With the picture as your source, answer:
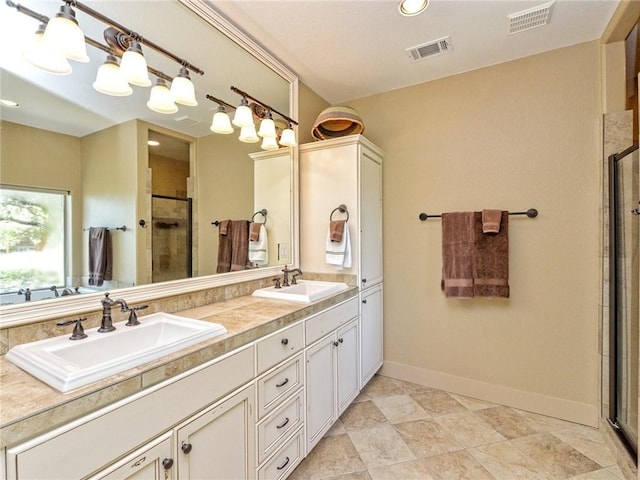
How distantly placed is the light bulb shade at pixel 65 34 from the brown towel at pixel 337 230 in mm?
1625

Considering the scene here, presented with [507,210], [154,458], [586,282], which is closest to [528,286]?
[586,282]

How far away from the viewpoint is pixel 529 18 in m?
1.85

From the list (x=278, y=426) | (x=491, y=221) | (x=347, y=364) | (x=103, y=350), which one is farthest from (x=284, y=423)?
(x=491, y=221)

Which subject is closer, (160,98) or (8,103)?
(8,103)

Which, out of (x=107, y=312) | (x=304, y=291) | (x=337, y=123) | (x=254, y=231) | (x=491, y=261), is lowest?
(x=304, y=291)

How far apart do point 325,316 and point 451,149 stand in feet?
5.63

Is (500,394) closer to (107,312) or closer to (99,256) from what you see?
(107,312)

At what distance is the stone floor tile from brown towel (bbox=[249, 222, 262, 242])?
1.45 m

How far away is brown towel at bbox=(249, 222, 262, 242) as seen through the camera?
2125 millimetres

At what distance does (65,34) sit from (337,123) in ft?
5.92

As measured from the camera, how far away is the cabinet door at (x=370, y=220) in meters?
2.32

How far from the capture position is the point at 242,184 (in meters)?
2.08

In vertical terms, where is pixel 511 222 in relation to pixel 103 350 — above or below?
above

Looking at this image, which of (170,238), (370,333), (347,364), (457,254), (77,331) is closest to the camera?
(77,331)
